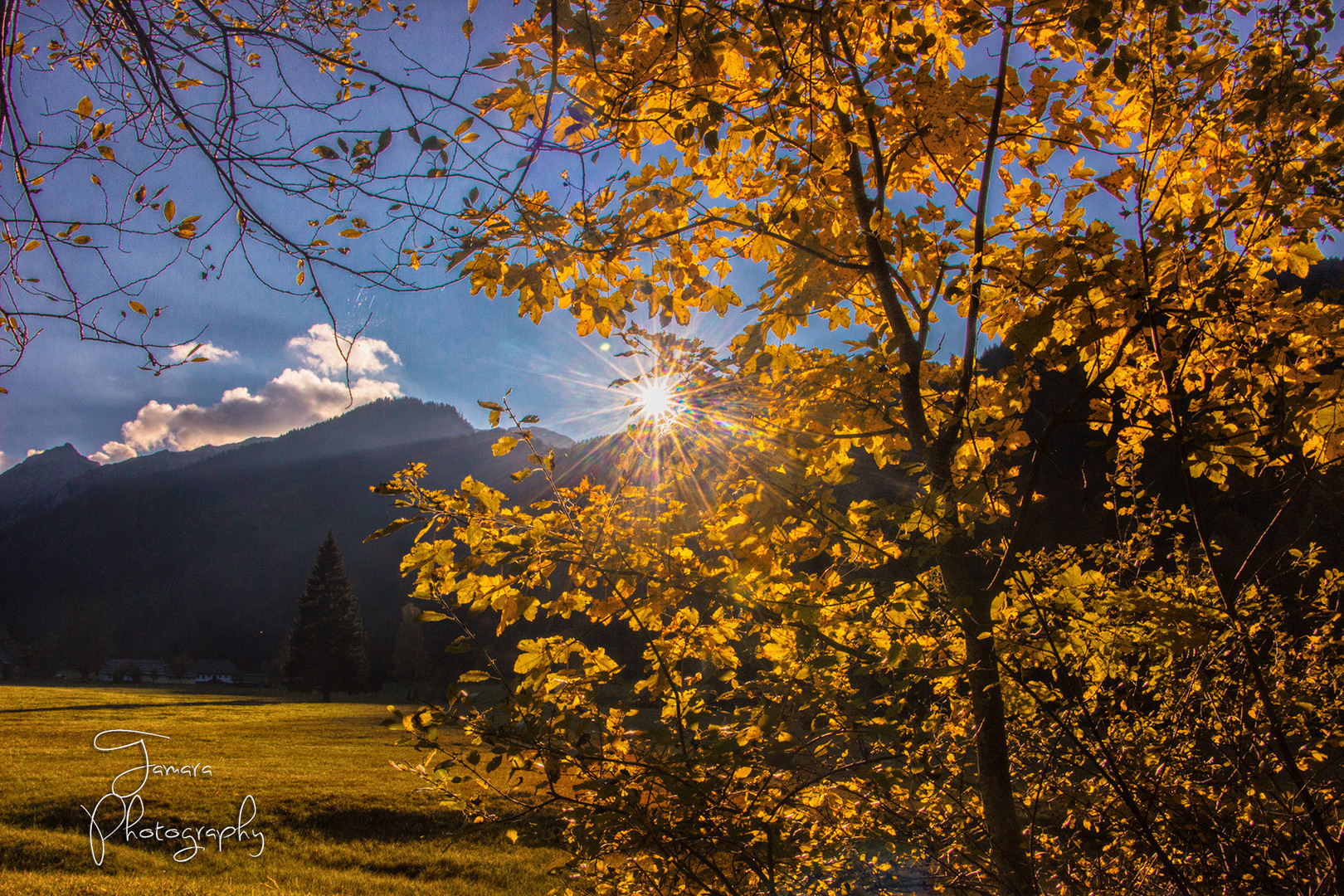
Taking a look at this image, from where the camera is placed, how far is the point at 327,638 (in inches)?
1534

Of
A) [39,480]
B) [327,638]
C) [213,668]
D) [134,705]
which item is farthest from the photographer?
[39,480]

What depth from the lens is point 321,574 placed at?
1583 inches

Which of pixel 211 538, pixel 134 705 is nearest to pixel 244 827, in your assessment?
pixel 134 705

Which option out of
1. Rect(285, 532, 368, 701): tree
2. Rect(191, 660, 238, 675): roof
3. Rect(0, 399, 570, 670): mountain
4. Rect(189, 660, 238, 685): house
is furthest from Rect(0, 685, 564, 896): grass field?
Rect(0, 399, 570, 670): mountain

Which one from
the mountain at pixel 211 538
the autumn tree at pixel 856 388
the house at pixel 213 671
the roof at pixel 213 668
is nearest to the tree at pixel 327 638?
the house at pixel 213 671

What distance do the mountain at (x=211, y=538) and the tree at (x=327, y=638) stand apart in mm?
36808

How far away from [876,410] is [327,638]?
45756 millimetres

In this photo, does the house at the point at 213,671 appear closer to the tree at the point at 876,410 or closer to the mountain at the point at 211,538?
the mountain at the point at 211,538

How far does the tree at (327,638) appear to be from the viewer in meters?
38.8

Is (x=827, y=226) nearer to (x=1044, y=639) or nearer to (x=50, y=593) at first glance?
(x=1044, y=639)

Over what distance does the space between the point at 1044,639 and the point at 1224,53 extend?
1.85 metres

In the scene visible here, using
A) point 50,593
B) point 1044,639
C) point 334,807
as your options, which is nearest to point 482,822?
point 1044,639

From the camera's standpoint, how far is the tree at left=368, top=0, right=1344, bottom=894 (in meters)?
1.47

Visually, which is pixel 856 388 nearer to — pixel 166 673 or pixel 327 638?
pixel 327 638
